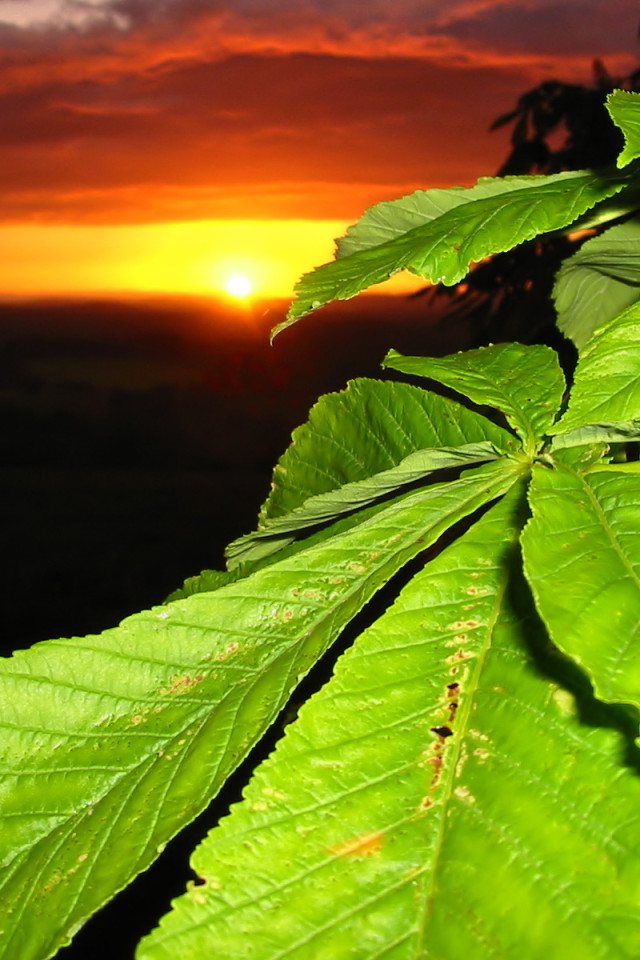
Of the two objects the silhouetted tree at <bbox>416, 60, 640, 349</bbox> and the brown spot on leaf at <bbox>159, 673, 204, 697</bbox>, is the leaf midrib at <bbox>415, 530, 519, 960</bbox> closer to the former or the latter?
the brown spot on leaf at <bbox>159, 673, 204, 697</bbox>

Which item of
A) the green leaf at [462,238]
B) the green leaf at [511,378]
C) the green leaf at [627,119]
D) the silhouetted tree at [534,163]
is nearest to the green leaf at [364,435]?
the green leaf at [511,378]

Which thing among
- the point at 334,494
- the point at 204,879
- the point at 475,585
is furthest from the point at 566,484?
the point at 204,879

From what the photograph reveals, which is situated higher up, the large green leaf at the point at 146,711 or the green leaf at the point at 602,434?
the green leaf at the point at 602,434

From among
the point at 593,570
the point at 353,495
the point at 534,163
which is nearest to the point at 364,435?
the point at 353,495

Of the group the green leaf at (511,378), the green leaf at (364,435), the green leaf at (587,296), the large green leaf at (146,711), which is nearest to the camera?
the large green leaf at (146,711)

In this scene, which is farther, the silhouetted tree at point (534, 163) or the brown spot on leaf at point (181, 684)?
the silhouetted tree at point (534, 163)

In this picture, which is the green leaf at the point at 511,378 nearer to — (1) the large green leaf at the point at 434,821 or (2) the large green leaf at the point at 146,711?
(2) the large green leaf at the point at 146,711

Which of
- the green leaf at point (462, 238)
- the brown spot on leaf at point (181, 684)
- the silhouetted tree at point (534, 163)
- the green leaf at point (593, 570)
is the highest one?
the silhouetted tree at point (534, 163)

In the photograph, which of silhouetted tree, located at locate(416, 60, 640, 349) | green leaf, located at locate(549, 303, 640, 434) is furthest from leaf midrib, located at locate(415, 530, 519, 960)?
silhouetted tree, located at locate(416, 60, 640, 349)

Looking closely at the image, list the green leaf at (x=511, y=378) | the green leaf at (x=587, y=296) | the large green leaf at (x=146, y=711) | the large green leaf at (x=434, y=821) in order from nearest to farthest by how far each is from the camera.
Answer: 1. the large green leaf at (x=434, y=821)
2. the large green leaf at (x=146, y=711)
3. the green leaf at (x=511, y=378)
4. the green leaf at (x=587, y=296)
